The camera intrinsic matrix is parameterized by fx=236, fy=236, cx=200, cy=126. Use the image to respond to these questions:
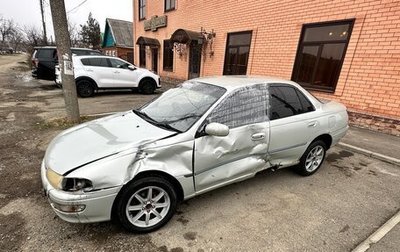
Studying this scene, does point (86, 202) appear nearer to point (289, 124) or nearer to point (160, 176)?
point (160, 176)

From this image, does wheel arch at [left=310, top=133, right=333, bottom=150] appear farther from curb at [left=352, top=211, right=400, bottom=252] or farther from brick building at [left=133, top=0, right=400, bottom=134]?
brick building at [left=133, top=0, right=400, bottom=134]

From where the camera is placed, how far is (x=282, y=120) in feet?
10.6

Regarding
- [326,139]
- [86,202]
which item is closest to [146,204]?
[86,202]

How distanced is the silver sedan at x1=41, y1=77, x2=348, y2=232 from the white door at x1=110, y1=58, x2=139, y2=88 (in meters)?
7.22

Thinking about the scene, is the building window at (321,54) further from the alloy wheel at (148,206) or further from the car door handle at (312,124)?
the alloy wheel at (148,206)

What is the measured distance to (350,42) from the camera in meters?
6.46

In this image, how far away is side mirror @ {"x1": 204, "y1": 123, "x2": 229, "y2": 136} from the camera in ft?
8.30

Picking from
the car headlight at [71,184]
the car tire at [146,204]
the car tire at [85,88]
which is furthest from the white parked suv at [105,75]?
the car tire at [146,204]

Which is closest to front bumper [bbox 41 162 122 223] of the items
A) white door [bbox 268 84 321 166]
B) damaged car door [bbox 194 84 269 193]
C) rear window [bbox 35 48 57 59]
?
damaged car door [bbox 194 84 269 193]

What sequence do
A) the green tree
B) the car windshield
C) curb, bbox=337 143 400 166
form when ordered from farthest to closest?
the green tree < curb, bbox=337 143 400 166 < the car windshield

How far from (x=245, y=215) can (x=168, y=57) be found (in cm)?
1364

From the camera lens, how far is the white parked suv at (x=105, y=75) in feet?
30.6

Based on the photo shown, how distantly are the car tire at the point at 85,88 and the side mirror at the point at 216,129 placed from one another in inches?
333

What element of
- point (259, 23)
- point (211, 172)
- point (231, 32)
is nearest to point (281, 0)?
point (259, 23)
